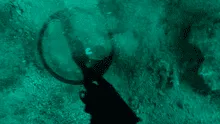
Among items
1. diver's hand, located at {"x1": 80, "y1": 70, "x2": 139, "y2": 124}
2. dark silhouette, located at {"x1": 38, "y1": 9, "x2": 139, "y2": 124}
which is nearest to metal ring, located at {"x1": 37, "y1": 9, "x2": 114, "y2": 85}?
dark silhouette, located at {"x1": 38, "y1": 9, "x2": 139, "y2": 124}

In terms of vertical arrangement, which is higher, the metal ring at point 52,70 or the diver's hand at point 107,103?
the metal ring at point 52,70

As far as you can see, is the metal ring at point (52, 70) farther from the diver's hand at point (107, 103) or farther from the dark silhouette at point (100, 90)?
the diver's hand at point (107, 103)

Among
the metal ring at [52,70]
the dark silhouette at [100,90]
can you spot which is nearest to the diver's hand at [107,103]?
the dark silhouette at [100,90]

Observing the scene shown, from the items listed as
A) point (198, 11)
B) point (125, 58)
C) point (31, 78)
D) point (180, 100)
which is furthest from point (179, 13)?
point (31, 78)

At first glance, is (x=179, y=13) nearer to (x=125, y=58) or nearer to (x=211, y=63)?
(x=211, y=63)

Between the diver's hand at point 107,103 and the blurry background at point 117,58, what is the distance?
0.28 ft

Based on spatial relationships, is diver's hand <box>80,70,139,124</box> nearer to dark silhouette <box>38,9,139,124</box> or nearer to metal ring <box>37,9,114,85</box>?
dark silhouette <box>38,9,139,124</box>

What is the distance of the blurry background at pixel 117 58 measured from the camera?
6.77 ft

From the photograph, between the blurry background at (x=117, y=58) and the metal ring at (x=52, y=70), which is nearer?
the blurry background at (x=117, y=58)

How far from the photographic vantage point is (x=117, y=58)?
229 centimetres

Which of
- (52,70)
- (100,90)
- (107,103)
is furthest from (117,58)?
(52,70)

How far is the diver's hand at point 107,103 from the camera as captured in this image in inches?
89.2

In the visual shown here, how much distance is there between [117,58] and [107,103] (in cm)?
61

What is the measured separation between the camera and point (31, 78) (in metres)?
2.24
